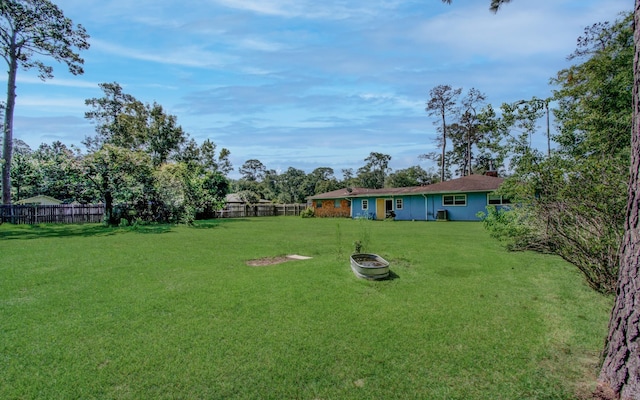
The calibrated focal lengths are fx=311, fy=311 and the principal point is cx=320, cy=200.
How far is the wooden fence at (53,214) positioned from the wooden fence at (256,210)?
985 cm

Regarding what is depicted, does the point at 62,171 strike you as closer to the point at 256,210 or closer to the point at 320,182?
the point at 256,210

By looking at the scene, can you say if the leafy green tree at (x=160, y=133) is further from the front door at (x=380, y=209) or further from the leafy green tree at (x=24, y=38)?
the front door at (x=380, y=209)

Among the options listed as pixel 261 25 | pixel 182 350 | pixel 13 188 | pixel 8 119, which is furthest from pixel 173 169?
pixel 13 188

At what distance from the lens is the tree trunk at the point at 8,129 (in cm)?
1641

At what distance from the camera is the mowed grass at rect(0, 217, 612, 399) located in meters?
2.75

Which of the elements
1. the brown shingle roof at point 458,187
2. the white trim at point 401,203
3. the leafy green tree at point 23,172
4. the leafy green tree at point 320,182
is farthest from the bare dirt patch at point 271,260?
the leafy green tree at point 320,182

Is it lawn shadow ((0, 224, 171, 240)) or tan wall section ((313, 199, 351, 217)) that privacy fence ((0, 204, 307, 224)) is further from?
tan wall section ((313, 199, 351, 217))

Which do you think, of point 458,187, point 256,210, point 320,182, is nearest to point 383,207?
point 458,187

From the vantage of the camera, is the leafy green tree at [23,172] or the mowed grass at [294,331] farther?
the leafy green tree at [23,172]

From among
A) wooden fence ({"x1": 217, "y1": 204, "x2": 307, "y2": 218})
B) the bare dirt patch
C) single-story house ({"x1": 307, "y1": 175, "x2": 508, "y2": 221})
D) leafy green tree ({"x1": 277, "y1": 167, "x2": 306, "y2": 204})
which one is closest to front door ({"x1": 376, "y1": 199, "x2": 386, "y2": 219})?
single-story house ({"x1": 307, "y1": 175, "x2": 508, "y2": 221})

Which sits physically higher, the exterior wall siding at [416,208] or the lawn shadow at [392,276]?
the exterior wall siding at [416,208]

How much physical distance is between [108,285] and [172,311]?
203 centimetres

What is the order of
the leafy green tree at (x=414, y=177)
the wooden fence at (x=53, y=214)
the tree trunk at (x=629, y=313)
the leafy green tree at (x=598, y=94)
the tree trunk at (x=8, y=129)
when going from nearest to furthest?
the tree trunk at (x=629, y=313) → the leafy green tree at (x=598, y=94) → the tree trunk at (x=8, y=129) → the wooden fence at (x=53, y=214) → the leafy green tree at (x=414, y=177)

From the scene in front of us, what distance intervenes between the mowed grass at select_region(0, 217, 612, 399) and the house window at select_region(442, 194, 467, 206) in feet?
51.7
